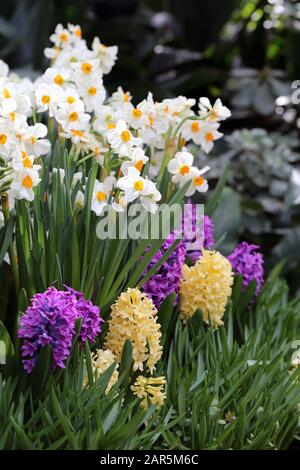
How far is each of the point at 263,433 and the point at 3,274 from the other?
48cm

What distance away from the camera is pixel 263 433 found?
3.51ft

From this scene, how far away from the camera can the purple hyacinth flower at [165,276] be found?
1.30m

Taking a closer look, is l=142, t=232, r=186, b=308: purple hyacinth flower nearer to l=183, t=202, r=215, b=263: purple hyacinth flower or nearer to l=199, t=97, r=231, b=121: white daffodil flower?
l=183, t=202, r=215, b=263: purple hyacinth flower

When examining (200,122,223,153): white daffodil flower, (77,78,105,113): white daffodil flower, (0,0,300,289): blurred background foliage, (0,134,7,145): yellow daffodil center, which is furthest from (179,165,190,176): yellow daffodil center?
(0,0,300,289): blurred background foliage

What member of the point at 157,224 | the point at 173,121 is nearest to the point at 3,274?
the point at 157,224

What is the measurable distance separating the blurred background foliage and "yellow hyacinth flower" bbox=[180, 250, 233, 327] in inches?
37.7

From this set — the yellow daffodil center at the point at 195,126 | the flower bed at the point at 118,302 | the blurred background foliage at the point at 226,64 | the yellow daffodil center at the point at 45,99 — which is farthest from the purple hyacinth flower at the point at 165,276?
the blurred background foliage at the point at 226,64

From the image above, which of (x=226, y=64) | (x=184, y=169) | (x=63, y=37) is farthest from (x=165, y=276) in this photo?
(x=226, y=64)

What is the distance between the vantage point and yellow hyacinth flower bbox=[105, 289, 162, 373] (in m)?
1.13

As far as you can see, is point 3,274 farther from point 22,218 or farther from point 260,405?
point 260,405

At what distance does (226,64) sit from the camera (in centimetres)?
286

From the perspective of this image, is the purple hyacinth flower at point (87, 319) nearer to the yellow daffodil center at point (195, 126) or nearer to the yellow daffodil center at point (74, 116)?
the yellow daffodil center at point (74, 116)

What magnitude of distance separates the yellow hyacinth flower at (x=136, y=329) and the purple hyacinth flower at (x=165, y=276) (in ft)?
0.45

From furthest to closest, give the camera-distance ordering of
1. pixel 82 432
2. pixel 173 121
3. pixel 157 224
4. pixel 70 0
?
pixel 70 0 < pixel 173 121 < pixel 157 224 < pixel 82 432
